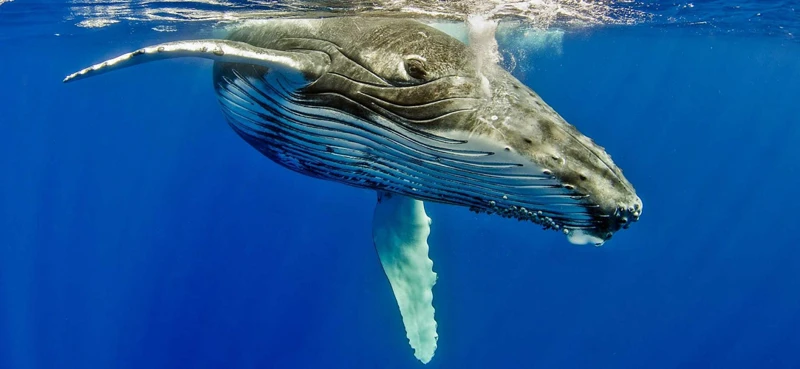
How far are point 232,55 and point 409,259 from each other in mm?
2693

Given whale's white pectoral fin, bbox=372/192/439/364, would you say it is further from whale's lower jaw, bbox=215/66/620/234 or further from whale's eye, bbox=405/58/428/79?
whale's eye, bbox=405/58/428/79

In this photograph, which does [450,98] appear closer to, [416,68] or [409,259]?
[416,68]

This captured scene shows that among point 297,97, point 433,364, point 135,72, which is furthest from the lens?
point 135,72

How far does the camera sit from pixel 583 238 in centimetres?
245

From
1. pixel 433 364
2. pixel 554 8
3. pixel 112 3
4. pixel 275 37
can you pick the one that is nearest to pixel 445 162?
pixel 275 37

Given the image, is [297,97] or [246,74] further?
[246,74]

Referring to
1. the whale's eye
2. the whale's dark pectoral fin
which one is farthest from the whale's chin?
the whale's dark pectoral fin

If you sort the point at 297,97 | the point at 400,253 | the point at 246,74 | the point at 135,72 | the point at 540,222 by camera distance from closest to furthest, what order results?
the point at 540,222 → the point at 297,97 → the point at 246,74 → the point at 400,253 → the point at 135,72

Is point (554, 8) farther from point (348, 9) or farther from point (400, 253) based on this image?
point (400, 253)

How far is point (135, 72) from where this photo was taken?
1127 inches

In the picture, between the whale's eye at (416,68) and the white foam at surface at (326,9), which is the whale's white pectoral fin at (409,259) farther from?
the white foam at surface at (326,9)

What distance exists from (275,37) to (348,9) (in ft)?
21.3

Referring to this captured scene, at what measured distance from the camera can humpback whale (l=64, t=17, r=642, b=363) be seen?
2.36 metres

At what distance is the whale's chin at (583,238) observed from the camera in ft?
7.84
